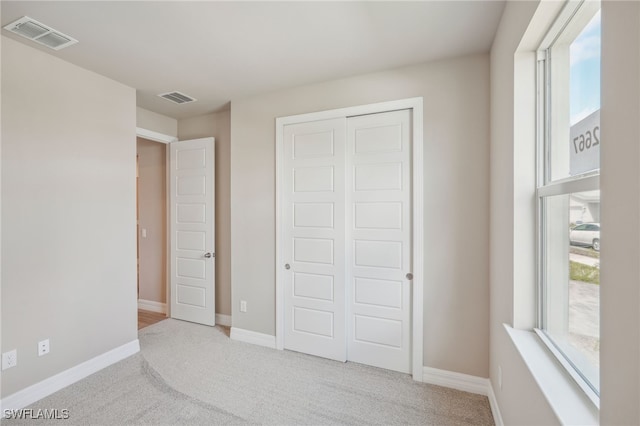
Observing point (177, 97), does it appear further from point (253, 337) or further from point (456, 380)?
point (456, 380)

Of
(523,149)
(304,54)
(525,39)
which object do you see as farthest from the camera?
(304,54)

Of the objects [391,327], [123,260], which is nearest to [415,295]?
[391,327]

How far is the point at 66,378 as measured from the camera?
2.36 meters

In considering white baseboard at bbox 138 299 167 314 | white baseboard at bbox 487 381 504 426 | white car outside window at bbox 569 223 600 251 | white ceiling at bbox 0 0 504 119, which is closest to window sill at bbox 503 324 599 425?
white car outside window at bbox 569 223 600 251

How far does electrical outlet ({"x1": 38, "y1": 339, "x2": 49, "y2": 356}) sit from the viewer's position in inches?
87.4

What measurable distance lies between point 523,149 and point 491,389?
1.72 metres

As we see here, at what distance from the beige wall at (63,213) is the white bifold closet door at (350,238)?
1.56 m

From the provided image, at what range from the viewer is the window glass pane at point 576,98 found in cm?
101

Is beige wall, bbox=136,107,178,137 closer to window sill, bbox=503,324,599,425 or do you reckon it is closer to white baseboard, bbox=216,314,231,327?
white baseboard, bbox=216,314,231,327

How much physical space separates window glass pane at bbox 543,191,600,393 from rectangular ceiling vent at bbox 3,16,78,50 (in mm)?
3077

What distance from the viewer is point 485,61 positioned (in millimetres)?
2240

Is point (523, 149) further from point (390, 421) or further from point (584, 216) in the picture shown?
point (390, 421)

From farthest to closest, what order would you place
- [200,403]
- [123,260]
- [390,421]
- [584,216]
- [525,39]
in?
[123,260] → [200,403] → [390,421] → [525,39] → [584,216]

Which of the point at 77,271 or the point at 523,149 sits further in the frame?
the point at 77,271
